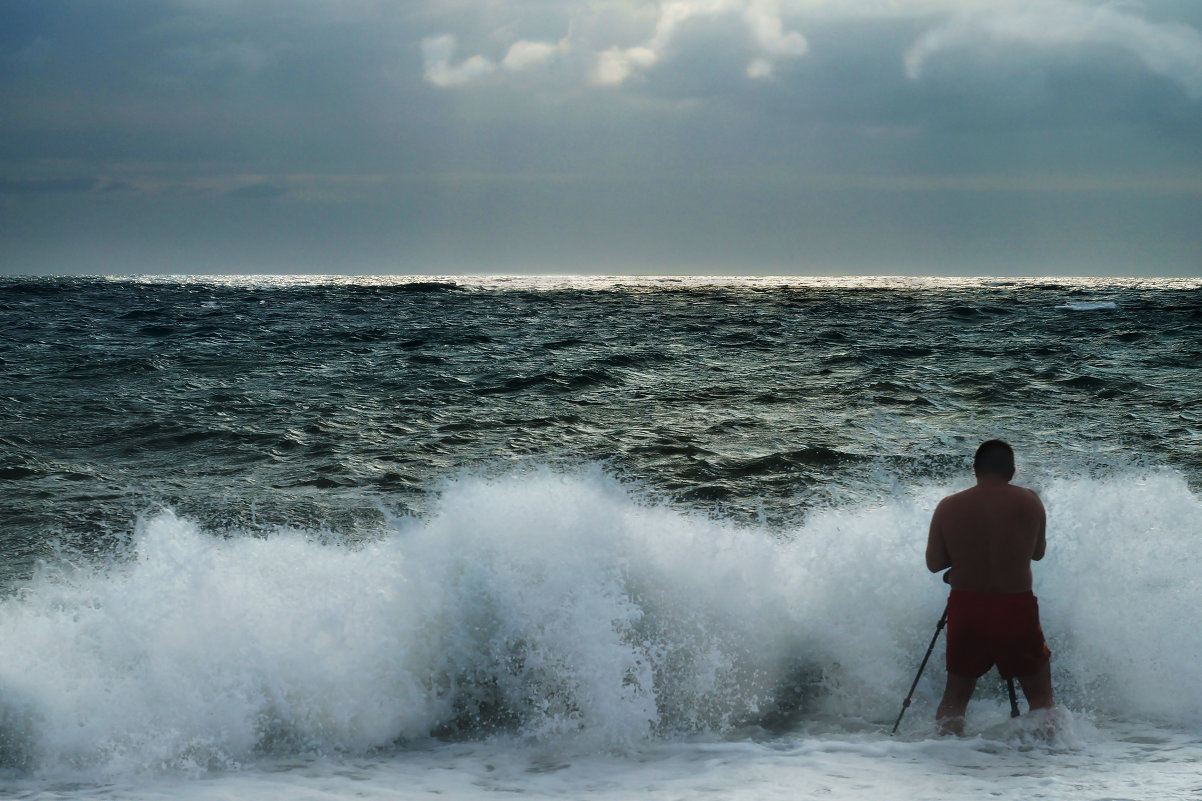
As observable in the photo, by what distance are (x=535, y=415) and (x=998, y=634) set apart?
11769 mm

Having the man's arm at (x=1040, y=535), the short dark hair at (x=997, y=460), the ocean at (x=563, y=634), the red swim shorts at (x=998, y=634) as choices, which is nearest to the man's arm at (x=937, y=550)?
the red swim shorts at (x=998, y=634)

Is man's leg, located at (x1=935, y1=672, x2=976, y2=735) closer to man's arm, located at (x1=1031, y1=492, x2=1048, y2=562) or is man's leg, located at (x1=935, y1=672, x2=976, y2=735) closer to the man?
the man

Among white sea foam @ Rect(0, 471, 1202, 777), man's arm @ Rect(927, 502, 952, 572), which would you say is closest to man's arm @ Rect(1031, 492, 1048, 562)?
man's arm @ Rect(927, 502, 952, 572)

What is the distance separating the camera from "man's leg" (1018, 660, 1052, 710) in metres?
4.84

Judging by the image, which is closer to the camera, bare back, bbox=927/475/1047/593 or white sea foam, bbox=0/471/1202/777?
bare back, bbox=927/475/1047/593

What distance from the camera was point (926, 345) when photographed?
29.4 m

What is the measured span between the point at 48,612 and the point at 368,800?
10.2 ft

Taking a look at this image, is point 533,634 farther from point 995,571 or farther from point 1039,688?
point 1039,688

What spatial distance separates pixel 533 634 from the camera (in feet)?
18.8

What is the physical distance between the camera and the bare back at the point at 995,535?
4.73 meters

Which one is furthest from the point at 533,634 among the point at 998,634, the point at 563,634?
the point at 998,634

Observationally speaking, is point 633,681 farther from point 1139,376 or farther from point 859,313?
point 859,313

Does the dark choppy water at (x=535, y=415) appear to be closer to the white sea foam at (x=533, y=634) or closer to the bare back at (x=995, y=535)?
the white sea foam at (x=533, y=634)

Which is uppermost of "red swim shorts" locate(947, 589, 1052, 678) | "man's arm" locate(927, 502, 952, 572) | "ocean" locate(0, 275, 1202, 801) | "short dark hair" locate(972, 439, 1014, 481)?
"short dark hair" locate(972, 439, 1014, 481)
